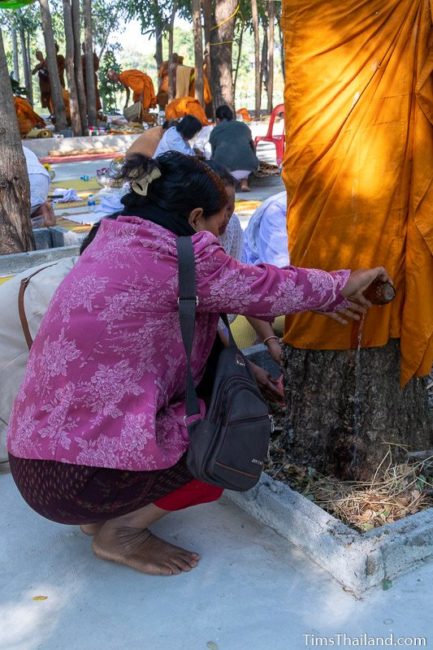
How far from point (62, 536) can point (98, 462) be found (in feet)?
1.94

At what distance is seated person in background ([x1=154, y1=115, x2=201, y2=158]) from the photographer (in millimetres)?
7199

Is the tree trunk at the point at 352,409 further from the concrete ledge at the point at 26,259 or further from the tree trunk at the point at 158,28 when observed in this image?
the tree trunk at the point at 158,28

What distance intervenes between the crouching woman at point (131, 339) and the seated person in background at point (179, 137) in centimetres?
528

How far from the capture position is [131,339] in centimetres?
193

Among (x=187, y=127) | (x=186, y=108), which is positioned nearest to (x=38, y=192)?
(x=187, y=127)

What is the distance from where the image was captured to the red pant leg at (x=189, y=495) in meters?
2.17

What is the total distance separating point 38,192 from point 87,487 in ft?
15.9

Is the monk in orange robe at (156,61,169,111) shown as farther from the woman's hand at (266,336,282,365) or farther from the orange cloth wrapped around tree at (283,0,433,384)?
the orange cloth wrapped around tree at (283,0,433,384)

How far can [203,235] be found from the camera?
6.31 feet

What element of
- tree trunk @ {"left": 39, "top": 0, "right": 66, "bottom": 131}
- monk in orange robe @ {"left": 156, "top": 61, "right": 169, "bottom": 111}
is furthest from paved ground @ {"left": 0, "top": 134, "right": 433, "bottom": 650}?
monk in orange robe @ {"left": 156, "top": 61, "right": 169, "bottom": 111}

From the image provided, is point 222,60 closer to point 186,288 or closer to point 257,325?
point 257,325

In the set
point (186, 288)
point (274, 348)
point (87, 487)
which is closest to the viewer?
point (186, 288)

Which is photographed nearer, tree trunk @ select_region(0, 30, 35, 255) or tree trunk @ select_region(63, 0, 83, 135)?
tree trunk @ select_region(0, 30, 35, 255)

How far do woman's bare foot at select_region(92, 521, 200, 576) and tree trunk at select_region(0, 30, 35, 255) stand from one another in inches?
145
